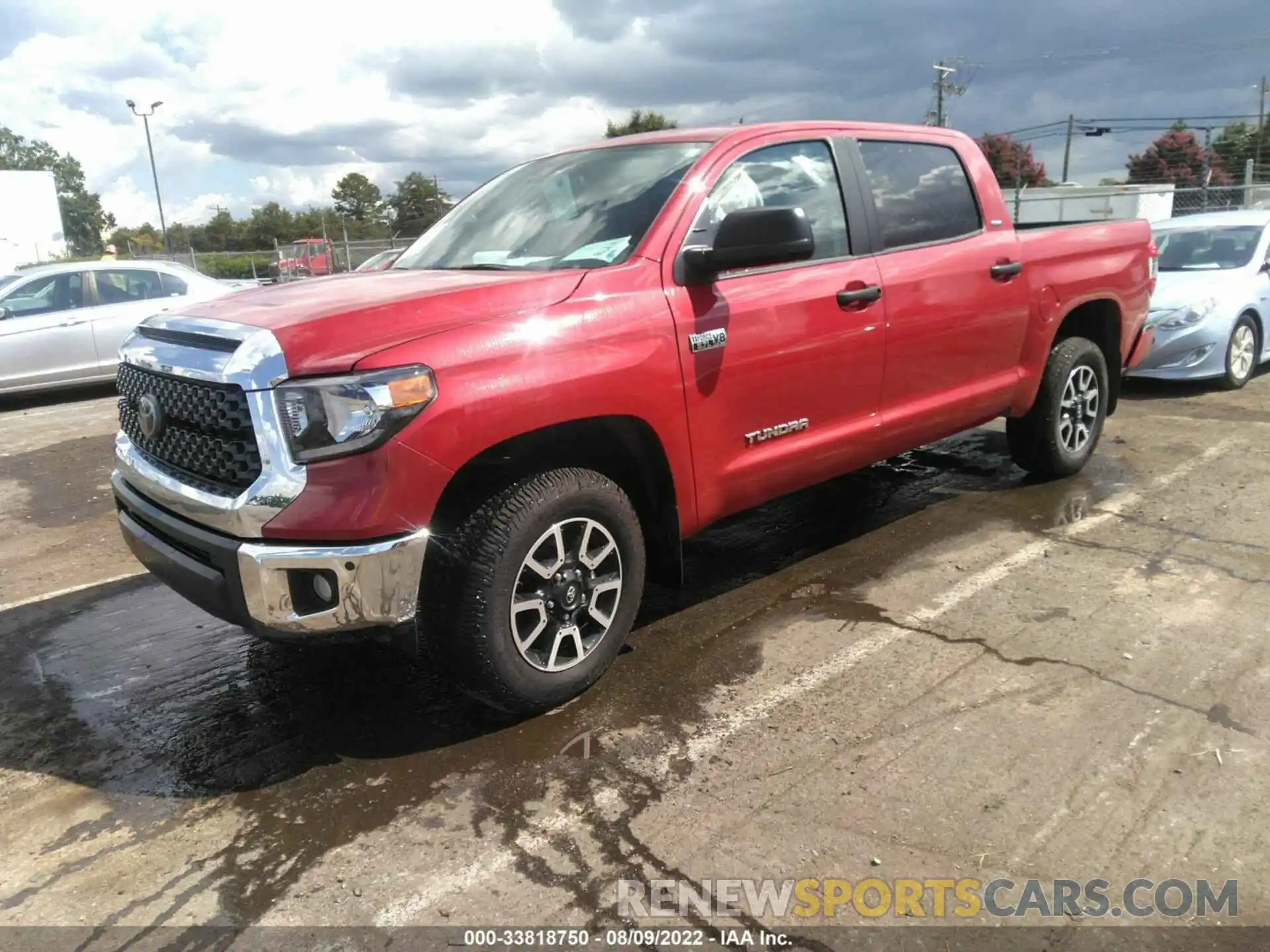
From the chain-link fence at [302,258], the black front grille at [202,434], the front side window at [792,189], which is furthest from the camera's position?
the chain-link fence at [302,258]

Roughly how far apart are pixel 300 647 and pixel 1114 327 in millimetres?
4945

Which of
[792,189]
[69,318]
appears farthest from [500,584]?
[69,318]

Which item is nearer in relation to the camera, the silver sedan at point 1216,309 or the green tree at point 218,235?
the silver sedan at point 1216,309

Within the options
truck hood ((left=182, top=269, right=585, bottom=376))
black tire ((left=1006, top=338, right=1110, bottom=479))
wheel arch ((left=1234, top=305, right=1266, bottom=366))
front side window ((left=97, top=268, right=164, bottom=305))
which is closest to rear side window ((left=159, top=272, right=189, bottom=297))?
front side window ((left=97, top=268, right=164, bottom=305))

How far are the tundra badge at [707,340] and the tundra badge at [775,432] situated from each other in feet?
1.36

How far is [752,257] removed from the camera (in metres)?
3.35

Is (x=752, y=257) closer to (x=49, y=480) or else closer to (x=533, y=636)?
(x=533, y=636)

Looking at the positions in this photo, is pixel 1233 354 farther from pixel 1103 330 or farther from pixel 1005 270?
pixel 1005 270

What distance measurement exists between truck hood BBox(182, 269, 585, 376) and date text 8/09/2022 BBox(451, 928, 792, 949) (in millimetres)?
1575

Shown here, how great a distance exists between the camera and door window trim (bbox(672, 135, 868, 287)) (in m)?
3.53

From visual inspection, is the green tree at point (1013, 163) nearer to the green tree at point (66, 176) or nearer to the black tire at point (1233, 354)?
the black tire at point (1233, 354)

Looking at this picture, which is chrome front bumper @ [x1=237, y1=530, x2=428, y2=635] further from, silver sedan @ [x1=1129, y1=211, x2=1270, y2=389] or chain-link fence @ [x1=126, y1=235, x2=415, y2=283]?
chain-link fence @ [x1=126, y1=235, x2=415, y2=283]

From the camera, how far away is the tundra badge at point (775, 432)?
3744 mm

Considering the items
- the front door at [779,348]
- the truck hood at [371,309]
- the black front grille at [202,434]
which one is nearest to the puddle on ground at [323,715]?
the front door at [779,348]
